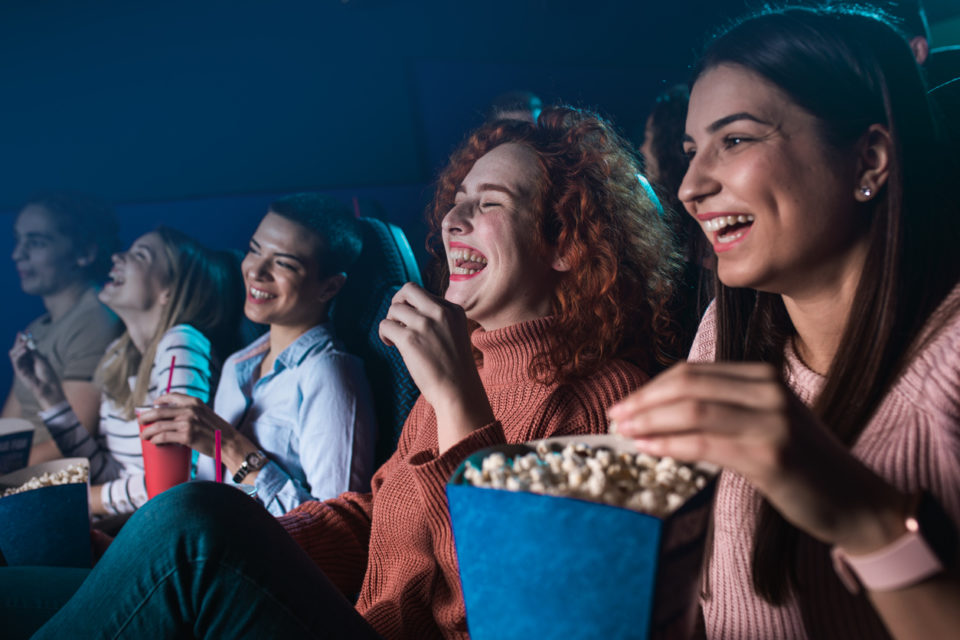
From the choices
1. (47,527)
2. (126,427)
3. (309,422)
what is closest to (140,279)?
(126,427)

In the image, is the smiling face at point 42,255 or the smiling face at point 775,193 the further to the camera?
the smiling face at point 42,255

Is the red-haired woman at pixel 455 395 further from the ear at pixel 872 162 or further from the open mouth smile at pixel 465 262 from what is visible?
the ear at pixel 872 162

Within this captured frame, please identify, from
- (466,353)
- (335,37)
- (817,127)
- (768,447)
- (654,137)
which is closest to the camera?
(768,447)

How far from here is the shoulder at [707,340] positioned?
1.03m

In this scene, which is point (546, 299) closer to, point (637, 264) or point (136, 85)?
point (637, 264)

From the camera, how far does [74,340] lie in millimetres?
2021

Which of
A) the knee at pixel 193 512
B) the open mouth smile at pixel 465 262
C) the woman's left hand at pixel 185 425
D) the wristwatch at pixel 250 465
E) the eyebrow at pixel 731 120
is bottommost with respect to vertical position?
the wristwatch at pixel 250 465

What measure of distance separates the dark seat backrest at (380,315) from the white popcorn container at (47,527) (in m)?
0.61

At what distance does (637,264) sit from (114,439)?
1570 mm

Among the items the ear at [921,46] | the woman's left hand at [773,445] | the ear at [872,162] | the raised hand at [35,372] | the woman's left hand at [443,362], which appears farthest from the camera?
the raised hand at [35,372]

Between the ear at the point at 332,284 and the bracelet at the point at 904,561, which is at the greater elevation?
the ear at the point at 332,284

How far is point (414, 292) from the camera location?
1.05m

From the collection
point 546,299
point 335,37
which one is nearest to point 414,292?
point 546,299

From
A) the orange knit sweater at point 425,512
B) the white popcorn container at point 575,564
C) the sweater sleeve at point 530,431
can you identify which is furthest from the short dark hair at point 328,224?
the white popcorn container at point 575,564
